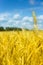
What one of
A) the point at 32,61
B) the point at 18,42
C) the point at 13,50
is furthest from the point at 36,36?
the point at 32,61

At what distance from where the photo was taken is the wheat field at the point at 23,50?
204 cm

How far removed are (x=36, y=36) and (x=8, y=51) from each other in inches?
17.0

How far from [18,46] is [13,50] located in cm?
9

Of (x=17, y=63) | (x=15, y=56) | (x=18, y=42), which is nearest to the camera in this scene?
(x=17, y=63)

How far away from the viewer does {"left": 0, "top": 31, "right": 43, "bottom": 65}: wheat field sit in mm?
2045

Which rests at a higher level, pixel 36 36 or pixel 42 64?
pixel 36 36

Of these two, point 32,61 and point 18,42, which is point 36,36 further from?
point 32,61

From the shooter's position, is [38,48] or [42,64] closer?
[42,64]

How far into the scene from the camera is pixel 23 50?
7.34 feet

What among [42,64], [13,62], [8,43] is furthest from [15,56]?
[8,43]

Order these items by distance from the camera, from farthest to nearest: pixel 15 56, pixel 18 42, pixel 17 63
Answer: pixel 18 42 → pixel 15 56 → pixel 17 63

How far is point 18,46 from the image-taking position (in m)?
2.40

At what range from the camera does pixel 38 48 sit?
88.8 inches

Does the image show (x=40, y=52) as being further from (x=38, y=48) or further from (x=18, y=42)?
(x=18, y=42)
